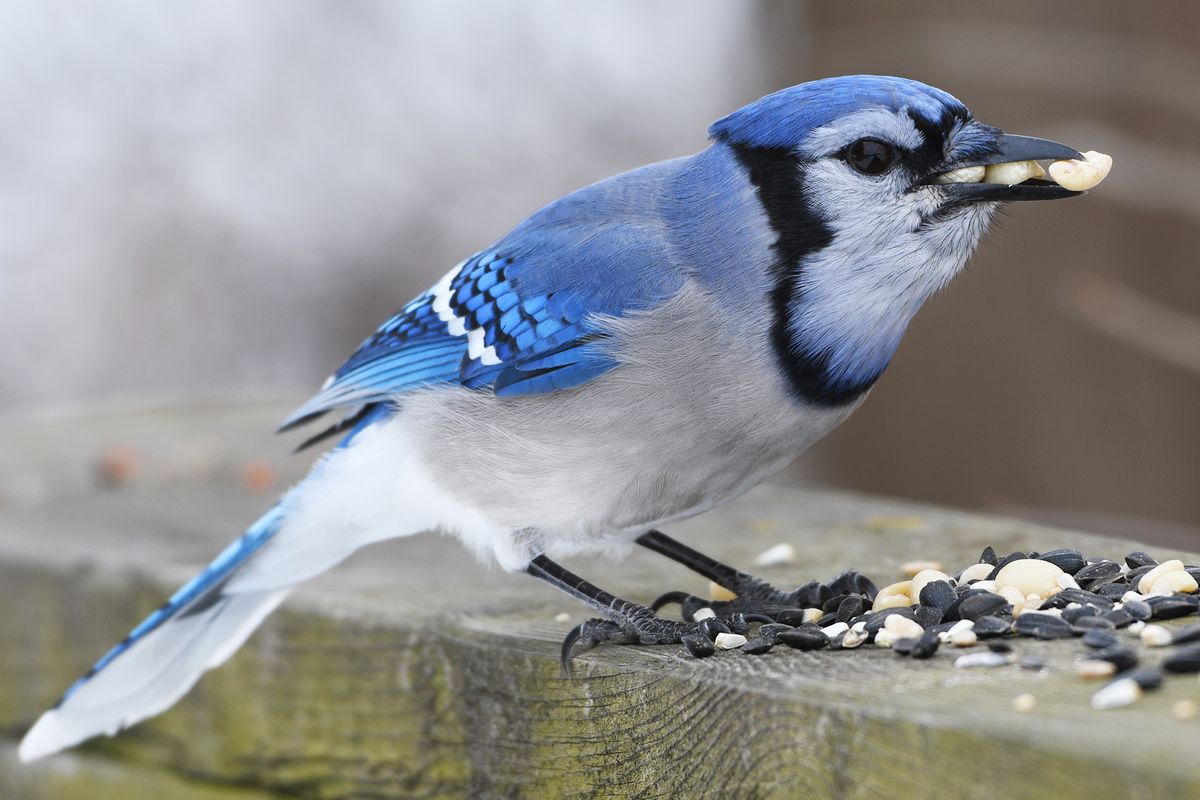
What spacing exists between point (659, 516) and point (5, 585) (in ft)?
4.22

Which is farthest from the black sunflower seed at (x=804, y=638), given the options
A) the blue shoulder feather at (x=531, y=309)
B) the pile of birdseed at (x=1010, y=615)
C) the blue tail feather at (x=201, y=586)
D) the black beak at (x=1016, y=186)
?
the blue tail feather at (x=201, y=586)

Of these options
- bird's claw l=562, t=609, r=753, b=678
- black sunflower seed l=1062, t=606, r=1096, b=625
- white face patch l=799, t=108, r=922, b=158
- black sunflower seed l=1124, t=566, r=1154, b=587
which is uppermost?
white face patch l=799, t=108, r=922, b=158

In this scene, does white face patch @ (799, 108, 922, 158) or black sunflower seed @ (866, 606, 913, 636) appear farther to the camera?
white face patch @ (799, 108, 922, 158)

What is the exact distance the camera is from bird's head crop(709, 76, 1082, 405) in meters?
2.21

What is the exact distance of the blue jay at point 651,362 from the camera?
88.0 inches

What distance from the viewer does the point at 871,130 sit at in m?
2.21

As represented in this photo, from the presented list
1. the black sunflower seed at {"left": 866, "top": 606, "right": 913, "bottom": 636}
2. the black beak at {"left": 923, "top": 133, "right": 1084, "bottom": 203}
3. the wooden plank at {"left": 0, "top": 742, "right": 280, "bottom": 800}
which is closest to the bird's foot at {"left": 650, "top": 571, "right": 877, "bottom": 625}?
the black sunflower seed at {"left": 866, "top": 606, "right": 913, "bottom": 636}

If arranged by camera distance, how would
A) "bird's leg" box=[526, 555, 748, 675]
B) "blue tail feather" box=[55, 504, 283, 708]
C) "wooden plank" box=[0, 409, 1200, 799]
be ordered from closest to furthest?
"wooden plank" box=[0, 409, 1200, 799] < "bird's leg" box=[526, 555, 748, 675] < "blue tail feather" box=[55, 504, 283, 708]

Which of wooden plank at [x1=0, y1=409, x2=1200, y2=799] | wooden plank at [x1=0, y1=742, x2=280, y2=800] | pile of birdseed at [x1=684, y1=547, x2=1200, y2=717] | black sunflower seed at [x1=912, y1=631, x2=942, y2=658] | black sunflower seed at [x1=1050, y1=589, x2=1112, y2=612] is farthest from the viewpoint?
wooden plank at [x1=0, y1=742, x2=280, y2=800]

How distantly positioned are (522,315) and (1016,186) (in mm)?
826

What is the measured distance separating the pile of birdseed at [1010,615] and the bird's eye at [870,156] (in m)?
0.60

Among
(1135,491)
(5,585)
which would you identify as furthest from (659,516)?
(1135,491)

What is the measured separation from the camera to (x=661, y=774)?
182 cm

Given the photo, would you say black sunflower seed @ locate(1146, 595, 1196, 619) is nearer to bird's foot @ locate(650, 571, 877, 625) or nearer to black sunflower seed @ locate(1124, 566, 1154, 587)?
black sunflower seed @ locate(1124, 566, 1154, 587)
